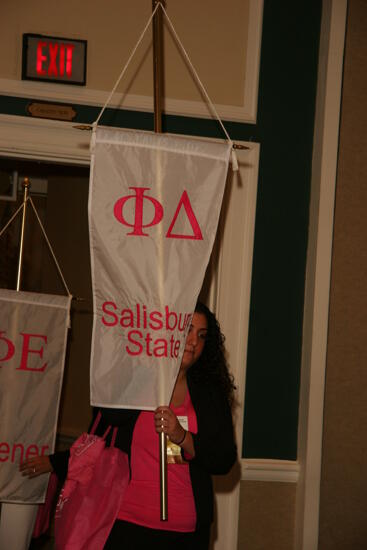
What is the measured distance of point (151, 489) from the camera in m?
2.25

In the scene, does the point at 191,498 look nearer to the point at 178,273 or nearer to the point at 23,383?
the point at 178,273

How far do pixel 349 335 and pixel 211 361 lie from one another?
3.37 ft

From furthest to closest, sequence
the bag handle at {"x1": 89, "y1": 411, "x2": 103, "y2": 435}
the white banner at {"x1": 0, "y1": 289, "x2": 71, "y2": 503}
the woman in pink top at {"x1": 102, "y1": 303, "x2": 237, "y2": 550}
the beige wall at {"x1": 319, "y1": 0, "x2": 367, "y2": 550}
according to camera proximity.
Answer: the beige wall at {"x1": 319, "y1": 0, "x2": 367, "y2": 550} → the white banner at {"x1": 0, "y1": 289, "x2": 71, "y2": 503} → the bag handle at {"x1": 89, "y1": 411, "x2": 103, "y2": 435} → the woman in pink top at {"x1": 102, "y1": 303, "x2": 237, "y2": 550}

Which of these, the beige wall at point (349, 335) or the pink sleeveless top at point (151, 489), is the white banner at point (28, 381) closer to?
the pink sleeveless top at point (151, 489)

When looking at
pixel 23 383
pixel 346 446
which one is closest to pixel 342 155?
pixel 346 446

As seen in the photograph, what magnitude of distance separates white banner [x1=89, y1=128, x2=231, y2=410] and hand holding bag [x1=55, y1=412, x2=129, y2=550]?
0.58 ft

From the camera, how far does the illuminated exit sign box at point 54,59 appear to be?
3205 millimetres

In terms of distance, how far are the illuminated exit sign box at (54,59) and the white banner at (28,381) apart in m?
0.92

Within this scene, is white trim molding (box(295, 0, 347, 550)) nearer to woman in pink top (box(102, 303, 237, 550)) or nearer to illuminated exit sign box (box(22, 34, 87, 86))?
woman in pink top (box(102, 303, 237, 550))

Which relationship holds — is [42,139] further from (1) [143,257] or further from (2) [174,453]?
(2) [174,453]

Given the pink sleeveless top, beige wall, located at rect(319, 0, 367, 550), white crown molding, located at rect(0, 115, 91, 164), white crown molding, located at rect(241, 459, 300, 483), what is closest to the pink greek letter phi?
the pink sleeveless top

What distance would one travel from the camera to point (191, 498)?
228cm

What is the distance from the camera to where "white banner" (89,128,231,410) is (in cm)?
232

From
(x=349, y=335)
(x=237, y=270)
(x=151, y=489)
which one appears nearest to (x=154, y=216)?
(x=151, y=489)
